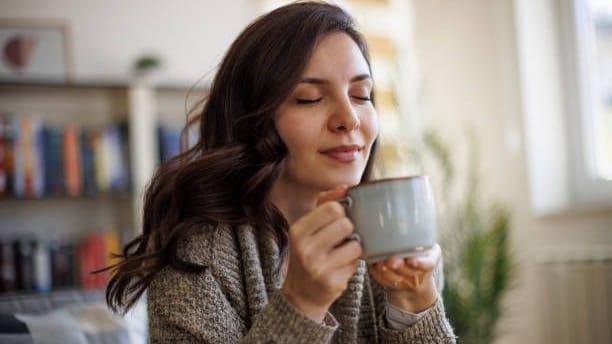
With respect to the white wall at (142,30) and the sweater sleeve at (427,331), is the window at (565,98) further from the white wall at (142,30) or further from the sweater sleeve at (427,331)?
the sweater sleeve at (427,331)

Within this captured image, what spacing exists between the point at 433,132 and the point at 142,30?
1.56m

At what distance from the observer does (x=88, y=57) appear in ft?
11.4

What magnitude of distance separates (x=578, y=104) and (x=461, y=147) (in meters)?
0.66

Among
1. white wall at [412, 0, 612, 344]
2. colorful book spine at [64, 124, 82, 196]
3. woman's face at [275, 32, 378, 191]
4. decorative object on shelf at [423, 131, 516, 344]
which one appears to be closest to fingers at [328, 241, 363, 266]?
woman's face at [275, 32, 378, 191]

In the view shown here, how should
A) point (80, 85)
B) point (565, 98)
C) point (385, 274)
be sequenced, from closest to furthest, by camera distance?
point (385, 274) → point (565, 98) → point (80, 85)

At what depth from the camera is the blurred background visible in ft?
9.37

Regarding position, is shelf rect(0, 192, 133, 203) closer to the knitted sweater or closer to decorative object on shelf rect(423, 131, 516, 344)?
decorative object on shelf rect(423, 131, 516, 344)

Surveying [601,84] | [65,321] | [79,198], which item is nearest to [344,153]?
[65,321]

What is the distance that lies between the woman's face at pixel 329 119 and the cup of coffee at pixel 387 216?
9.2 inches

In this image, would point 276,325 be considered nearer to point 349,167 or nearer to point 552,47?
point 349,167

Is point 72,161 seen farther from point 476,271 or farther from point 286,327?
point 286,327

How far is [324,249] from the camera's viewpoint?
0.73m

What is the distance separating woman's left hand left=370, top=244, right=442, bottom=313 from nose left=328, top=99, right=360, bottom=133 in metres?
0.20

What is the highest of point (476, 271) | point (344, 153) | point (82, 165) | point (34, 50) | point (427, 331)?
point (34, 50)
